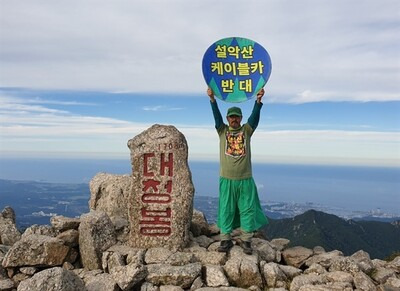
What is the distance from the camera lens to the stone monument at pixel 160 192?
9.84 metres

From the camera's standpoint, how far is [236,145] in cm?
958

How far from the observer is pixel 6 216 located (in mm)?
13734

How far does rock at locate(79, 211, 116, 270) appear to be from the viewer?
9.44m

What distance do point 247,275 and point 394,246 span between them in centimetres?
5915

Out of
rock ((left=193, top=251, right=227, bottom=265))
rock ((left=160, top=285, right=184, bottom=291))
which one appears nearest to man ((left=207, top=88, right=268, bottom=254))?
rock ((left=193, top=251, right=227, bottom=265))

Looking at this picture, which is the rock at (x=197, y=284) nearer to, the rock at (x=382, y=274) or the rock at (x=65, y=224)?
the rock at (x=65, y=224)

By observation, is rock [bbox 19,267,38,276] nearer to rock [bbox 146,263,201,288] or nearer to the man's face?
rock [bbox 146,263,201,288]

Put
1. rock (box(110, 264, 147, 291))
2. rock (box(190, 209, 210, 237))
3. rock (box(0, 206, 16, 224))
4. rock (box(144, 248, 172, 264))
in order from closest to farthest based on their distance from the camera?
rock (box(110, 264, 147, 291))
rock (box(144, 248, 172, 264))
rock (box(190, 209, 210, 237))
rock (box(0, 206, 16, 224))

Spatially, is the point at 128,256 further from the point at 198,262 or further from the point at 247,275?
the point at 247,275

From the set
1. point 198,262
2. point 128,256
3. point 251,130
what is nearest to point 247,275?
point 198,262

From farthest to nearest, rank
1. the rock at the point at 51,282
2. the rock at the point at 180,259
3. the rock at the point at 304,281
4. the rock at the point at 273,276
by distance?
1. the rock at the point at 180,259
2. the rock at the point at 273,276
3. the rock at the point at 304,281
4. the rock at the point at 51,282

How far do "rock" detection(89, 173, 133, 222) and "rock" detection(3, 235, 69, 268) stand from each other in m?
2.14

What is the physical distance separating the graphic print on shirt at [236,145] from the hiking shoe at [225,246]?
6.79 feet

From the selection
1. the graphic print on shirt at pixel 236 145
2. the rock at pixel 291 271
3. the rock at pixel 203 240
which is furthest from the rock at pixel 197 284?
the graphic print on shirt at pixel 236 145
